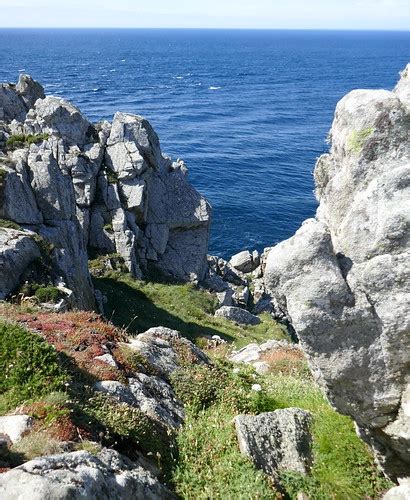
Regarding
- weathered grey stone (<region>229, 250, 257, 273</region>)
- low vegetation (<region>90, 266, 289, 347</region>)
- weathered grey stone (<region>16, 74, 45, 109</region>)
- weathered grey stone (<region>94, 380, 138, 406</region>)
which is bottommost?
weathered grey stone (<region>229, 250, 257, 273</region>)

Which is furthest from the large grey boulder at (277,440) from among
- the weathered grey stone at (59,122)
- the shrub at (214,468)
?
the weathered grey stone at (59,122)

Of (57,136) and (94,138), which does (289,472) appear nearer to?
(57,136)

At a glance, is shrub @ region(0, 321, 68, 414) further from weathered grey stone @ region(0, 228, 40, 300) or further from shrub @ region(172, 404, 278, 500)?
weathered grey stone @ region(0, 228, 40, 300)

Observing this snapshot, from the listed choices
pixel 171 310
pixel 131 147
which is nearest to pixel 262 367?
pixel 171 310

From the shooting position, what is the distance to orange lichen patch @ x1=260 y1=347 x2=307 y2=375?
865 inches

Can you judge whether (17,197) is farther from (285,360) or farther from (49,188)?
(285,360)

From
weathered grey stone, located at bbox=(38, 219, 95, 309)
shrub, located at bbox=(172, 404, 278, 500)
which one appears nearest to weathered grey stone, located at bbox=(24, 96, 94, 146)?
weathered grey stone, located at bbox=(38, 219, 95, 309)

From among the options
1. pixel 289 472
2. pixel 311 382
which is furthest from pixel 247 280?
pixel 289 472

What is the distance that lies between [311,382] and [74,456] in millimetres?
11517

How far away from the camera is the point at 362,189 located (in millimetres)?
11242

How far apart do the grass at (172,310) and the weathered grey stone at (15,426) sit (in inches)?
999

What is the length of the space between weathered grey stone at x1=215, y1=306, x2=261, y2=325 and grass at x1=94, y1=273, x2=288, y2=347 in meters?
1.06

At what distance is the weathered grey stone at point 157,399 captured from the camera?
47.1ft

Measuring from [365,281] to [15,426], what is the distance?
8.40 meters
